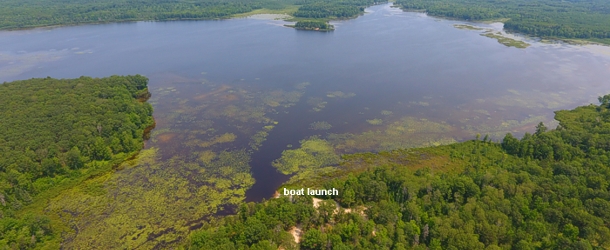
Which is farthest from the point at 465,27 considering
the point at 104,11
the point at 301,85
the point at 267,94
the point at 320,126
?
the point at 104,11

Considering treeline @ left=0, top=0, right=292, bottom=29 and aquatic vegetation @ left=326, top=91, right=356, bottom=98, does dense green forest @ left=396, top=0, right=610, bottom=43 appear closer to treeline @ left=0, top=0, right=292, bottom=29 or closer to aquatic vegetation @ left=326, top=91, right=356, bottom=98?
treeline @ left=0, top=0, right=292, bottom=29

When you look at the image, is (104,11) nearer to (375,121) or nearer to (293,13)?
(293,13)

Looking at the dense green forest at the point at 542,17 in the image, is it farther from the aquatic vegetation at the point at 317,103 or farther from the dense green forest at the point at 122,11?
the aquatic vegetation at the point at 317,103

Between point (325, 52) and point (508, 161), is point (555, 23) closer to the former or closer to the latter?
point (325, 52)

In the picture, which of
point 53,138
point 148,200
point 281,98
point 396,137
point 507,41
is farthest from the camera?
point 507,41

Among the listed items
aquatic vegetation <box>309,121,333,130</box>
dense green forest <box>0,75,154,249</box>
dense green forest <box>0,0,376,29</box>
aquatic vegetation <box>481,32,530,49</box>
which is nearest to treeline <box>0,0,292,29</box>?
dense green forest <box>0,0,376,29</box>

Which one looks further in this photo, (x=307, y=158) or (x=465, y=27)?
(x=465, y=27)
